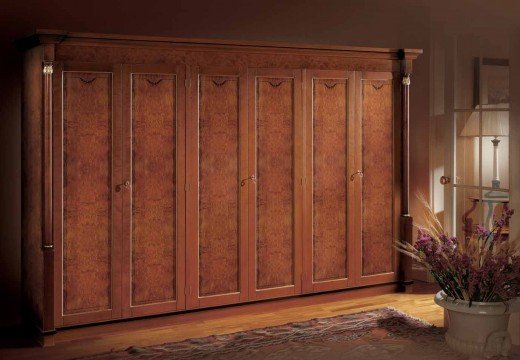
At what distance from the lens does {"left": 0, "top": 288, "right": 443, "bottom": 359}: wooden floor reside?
155 inches

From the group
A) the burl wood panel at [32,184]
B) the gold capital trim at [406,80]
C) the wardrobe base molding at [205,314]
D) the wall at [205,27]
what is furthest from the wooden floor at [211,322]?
the gold capital trim at [406,80]

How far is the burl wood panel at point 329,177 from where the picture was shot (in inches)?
187

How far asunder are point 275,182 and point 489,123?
170 centimetres

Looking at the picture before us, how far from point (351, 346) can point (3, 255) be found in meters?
2.24

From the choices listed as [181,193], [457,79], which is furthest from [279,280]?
[457,79]

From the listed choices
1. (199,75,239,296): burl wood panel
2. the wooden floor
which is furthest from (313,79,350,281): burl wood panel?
(199,75,239,296): burl wood panel

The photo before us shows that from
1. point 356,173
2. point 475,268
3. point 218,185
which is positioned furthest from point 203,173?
point 475,268

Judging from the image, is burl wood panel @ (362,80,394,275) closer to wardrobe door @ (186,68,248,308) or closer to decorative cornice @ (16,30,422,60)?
decorative cornice @ (16,30,422,60)

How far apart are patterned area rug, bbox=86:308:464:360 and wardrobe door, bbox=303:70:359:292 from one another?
510mm

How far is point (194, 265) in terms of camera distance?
4387mm

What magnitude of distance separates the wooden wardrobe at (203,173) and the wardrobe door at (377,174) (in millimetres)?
11

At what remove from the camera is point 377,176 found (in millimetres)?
5004

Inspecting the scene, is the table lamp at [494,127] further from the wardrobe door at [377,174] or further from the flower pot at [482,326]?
the flower pot at [482,326]

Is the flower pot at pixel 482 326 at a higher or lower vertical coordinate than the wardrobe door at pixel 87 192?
lower
